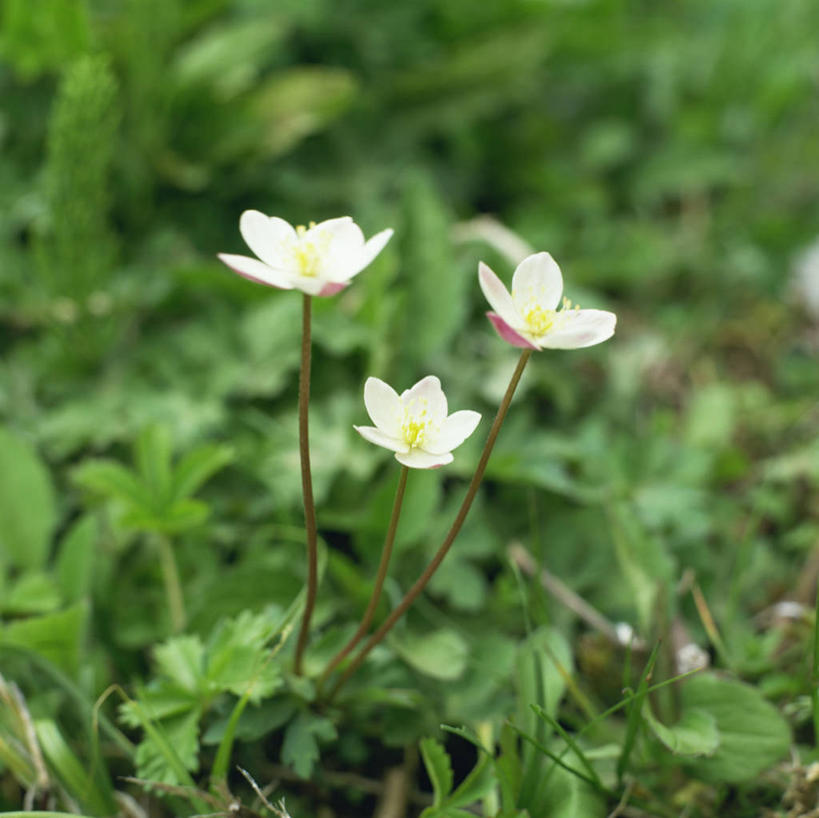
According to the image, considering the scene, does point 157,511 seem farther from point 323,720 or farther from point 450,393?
point 450,393

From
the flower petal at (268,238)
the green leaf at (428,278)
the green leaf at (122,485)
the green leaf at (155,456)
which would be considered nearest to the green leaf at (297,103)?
the green leaf at (428,278)

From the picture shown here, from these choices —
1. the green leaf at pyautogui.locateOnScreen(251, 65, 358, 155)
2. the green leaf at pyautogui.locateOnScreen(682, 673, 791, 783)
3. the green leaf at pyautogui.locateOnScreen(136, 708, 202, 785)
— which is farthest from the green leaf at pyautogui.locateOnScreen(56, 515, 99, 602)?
the green leaf at pyautogui.locateOnScreen(251, 65, 358, 155)

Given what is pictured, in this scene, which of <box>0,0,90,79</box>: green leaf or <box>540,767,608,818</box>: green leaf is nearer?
<box>540,767,608,818</box>: green leaf

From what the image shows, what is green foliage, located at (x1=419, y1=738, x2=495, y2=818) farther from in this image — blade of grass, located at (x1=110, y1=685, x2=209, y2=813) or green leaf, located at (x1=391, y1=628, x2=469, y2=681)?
blade of grass, located at (x1=110, y1=685, x2=209, y2=813)

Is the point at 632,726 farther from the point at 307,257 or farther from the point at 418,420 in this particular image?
the point at 307,257

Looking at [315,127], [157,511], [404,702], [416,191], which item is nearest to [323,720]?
[404,702]

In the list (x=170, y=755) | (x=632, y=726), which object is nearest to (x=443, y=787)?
(x=632, y=726)
